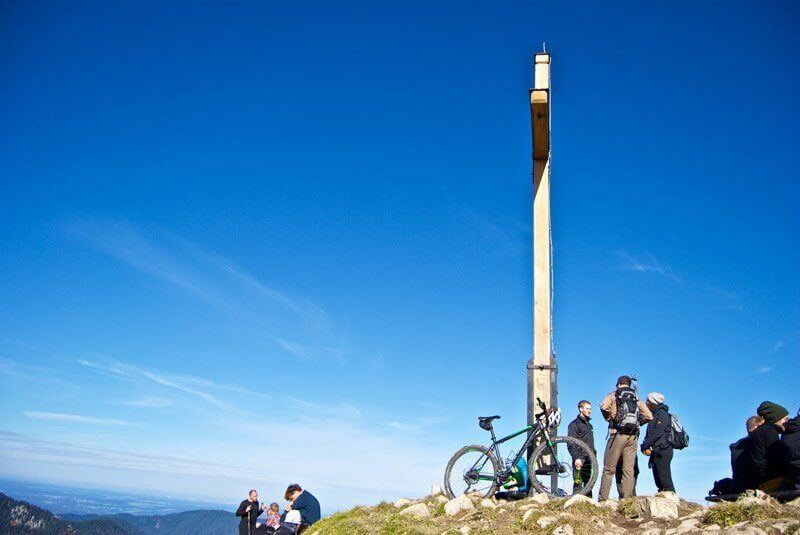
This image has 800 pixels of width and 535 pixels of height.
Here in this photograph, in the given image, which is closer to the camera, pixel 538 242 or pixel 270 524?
pixel 538 242

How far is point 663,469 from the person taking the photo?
394 inches

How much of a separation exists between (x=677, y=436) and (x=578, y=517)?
3102mm

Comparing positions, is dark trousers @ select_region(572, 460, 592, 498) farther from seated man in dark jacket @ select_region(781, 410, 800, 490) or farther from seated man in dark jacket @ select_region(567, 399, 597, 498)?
seated man in dark jacket @ select_region(781, 410, 800, 490)

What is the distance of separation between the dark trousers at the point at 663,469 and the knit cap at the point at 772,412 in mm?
1653

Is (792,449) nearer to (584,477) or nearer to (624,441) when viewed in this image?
(624,441)

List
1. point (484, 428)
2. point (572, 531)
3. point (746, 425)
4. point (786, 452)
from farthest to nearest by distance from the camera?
point (484, 428) → point (746, 425) → point (786, 452) → point (572, 531)

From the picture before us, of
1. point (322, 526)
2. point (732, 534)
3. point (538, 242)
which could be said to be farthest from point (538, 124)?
point (322, 526)

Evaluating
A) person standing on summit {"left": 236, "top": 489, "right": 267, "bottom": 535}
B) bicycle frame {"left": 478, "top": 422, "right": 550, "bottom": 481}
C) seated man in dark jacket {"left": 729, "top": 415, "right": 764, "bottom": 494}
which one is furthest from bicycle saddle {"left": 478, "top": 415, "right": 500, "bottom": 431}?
person standing on summit {"left": 236, "top": 489, "right": 267, "bottom": 535}

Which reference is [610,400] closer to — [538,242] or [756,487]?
[756,487]

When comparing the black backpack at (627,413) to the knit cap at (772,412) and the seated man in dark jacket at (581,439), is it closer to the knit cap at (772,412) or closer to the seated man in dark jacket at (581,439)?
the seated man in dark jacket at (581,439)

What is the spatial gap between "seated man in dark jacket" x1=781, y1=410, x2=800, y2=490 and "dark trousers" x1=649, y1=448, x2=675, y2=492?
1821 mm

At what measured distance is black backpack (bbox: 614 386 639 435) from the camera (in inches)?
395

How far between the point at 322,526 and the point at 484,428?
3611 millimetres

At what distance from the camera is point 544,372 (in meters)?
11.4
